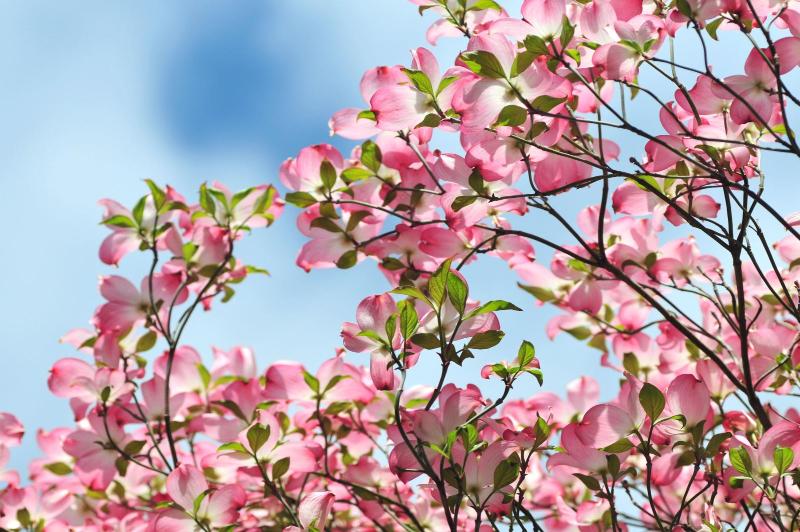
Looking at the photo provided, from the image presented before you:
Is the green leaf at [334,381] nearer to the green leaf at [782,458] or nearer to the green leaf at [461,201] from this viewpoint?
the green leaf at [461,201]

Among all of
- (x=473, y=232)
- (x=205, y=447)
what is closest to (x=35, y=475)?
(x=205, y=447)

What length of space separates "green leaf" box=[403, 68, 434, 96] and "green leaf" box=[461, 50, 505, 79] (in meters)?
0.08

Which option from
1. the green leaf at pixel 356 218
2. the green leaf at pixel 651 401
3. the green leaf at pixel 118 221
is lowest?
the green leaf at pixel 651 401

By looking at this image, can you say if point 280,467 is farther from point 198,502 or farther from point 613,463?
point 613,463

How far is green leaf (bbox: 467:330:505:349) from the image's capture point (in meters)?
0.92

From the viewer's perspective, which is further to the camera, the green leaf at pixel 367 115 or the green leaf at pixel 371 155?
the green leaf at pixel 371 155

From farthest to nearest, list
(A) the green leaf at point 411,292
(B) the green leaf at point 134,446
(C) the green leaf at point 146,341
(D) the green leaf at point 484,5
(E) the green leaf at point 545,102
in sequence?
1. (C) the green leaf at point 146,341
2. (B) the green leaf at point 134,446
3. (D) the green leaf at point 484,5
4. (E) the green leaf at point 545,102
5. (A) the green leaf at point 411,292

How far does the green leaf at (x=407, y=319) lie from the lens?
915 millimetres

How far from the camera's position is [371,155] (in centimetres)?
138

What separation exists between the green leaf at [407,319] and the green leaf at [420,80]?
1.03 ft

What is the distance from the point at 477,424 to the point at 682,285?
30.1 inches

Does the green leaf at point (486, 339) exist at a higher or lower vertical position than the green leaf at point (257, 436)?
lower

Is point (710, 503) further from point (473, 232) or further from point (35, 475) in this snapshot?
point (35, 475)

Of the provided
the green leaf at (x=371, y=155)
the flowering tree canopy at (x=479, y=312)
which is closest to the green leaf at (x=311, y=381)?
the flowering tree canopy at (x=479, y=312)
